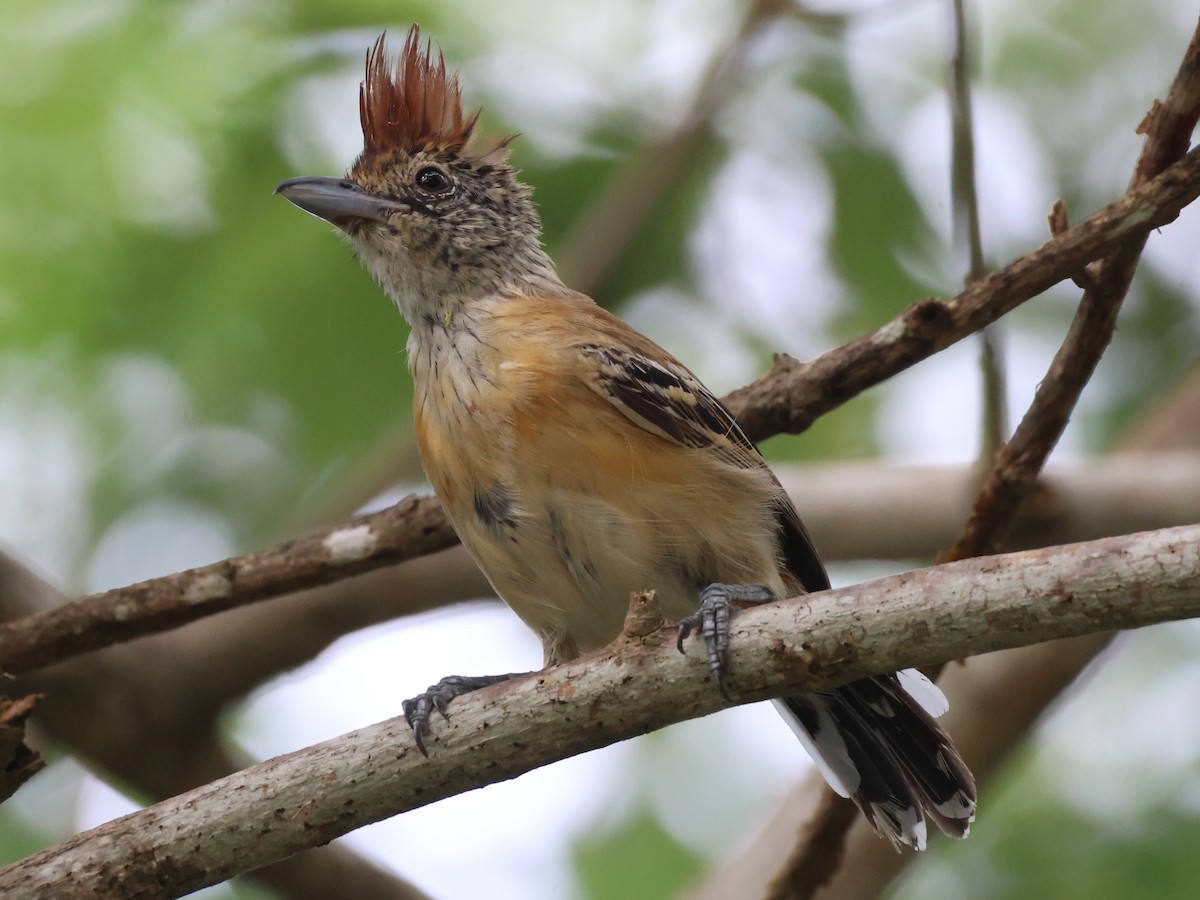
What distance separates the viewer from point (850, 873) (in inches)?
219

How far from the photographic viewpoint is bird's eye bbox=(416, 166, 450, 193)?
5.19 m

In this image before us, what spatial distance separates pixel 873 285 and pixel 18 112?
13.7 feet

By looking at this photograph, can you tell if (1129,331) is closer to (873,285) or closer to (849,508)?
(873,285)

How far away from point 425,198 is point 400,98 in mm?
434

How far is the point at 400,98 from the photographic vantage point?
5258 mm

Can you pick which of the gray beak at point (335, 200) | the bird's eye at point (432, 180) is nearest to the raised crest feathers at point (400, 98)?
the bird's eye at point (432, 180)

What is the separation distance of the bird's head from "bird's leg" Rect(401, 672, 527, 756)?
55.5 inches

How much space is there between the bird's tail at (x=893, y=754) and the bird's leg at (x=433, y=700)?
1.17m

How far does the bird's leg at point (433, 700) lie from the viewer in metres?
3.29

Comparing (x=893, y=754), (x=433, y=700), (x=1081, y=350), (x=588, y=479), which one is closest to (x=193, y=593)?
(x=433, y=700)

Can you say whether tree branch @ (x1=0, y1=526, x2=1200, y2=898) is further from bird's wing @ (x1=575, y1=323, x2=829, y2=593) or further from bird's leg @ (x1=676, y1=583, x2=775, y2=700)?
bird's wing @ (x1=575, y1=323, x2=829, y2=593)

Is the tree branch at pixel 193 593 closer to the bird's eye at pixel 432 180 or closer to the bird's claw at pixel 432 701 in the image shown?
the bird's claw at pixel 432 701

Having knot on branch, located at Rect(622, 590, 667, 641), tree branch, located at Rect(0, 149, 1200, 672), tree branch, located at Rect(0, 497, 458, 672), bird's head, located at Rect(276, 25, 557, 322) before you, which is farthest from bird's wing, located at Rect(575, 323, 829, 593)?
knot on branch, located at Rect(622, 590, 667, 641)

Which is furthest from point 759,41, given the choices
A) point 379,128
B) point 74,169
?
point 74,169
